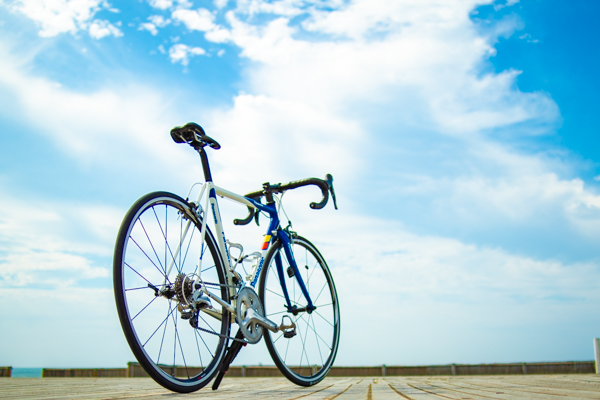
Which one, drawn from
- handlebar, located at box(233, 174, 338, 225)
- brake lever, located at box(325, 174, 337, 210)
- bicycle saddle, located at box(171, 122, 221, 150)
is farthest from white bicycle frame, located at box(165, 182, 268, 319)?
brake lever, located at box(325, 174, 337, 210)

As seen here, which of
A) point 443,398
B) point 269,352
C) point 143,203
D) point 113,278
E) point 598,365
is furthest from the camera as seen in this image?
point 598,365

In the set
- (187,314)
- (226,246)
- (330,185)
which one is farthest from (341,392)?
(330,185)

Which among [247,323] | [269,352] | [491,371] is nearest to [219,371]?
[247,323]

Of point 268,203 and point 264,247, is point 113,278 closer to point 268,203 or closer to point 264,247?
point 264,247

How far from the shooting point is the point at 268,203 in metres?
4.18

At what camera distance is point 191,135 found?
10.1ft

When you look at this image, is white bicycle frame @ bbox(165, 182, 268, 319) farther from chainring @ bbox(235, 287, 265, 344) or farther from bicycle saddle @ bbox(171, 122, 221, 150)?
bicycle saddle @ bbox(171, 122, 221, 150)

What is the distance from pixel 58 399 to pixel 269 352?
1.83 m

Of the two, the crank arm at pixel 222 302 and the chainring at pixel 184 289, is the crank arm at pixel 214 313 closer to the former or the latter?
the crank arm at pixel 222 302

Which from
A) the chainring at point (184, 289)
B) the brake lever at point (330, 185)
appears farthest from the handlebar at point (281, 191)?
the chainring at point (184, 289)

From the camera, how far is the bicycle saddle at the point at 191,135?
10.00 feet

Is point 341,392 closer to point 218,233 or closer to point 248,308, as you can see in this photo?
point 248,308

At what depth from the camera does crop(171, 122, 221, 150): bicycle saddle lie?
10.00 ft

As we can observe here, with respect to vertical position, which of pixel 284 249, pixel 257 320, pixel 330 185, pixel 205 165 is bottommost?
pixel 257 320
